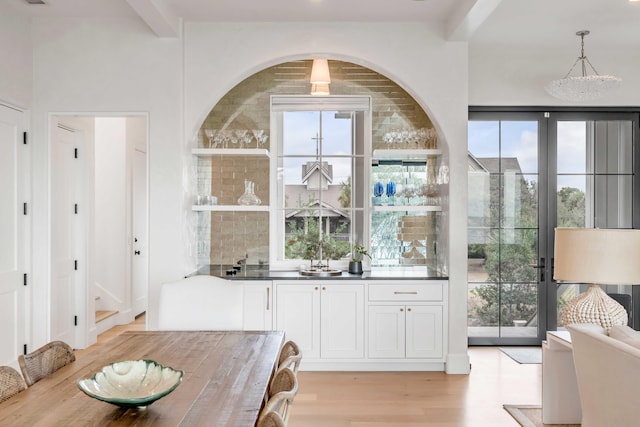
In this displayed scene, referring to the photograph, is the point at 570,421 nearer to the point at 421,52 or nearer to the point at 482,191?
the point at 482,191

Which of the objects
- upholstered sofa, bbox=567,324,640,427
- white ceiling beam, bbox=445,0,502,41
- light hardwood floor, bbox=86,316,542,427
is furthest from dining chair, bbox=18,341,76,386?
white ceiling beam, bbox=445,0,502,41

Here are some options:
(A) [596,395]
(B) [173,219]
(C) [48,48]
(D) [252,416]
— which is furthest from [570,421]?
(C) [48,48]

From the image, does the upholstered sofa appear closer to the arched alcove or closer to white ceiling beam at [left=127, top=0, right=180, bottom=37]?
the arched alcove

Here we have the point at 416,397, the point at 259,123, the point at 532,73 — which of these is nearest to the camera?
the point at 416,397

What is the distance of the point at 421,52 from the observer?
4.32m

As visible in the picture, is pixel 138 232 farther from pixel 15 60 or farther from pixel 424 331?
pixel 424 331

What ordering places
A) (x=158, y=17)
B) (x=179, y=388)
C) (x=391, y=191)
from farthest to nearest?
(x=391, y=191) < (x=158, y=17) < (x=179, y=388)

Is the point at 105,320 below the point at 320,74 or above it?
below

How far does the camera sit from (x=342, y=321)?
13.9 ft

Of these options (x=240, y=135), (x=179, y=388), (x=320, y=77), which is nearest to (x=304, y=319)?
(x=240, y=135)

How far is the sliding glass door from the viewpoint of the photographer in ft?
16.6

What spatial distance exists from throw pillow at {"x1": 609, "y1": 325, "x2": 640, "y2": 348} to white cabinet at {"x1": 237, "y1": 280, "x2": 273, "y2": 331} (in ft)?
8.37

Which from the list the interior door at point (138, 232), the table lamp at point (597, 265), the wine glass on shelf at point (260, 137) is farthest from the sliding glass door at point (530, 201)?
the interior door at point (138, 232)

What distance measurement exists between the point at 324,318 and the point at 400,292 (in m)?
0.67
